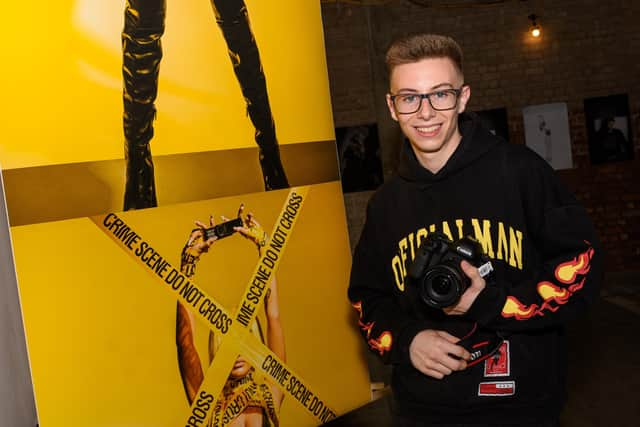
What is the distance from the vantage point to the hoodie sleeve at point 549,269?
135 cm

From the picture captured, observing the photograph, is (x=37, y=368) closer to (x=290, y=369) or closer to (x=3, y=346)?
(x=3, y=346)

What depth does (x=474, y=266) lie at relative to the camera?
1.38 meters

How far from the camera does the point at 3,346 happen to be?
7.25 ft

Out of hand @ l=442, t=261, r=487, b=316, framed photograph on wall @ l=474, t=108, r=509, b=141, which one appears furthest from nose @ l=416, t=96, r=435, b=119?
framed photograph on wall @ l=474, t=108, r=509, b=141

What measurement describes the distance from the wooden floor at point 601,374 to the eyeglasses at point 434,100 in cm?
156

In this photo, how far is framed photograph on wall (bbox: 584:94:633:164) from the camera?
652cm

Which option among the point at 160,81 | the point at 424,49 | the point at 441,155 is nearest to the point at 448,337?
the point at 441,155

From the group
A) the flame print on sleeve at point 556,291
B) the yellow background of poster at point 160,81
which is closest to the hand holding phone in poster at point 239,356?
the yellow background of poster at point 160,81

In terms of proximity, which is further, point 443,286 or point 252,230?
point 252,230

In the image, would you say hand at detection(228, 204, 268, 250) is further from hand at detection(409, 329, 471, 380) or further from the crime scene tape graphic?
hand at detection(409, 329, 471, 380)

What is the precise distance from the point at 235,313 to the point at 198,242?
0.96ft

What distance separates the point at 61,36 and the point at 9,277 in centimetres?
95

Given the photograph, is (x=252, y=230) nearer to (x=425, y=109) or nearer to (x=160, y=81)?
(x=160, y=81)

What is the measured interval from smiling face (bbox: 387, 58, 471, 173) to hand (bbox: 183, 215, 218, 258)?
90 cm
